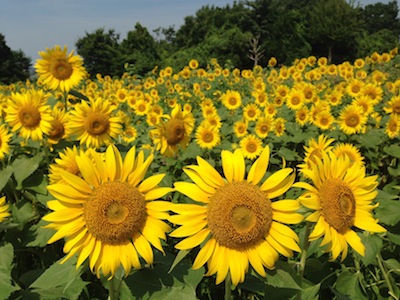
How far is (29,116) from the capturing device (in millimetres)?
2805

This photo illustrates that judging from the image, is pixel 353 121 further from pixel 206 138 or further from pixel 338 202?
pixel 338 202

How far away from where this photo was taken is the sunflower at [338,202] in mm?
1478

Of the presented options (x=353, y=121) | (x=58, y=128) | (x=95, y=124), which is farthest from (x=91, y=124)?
(x=353, y=121)

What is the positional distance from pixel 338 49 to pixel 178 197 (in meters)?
30.6

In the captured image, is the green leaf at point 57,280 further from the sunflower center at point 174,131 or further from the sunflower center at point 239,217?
the sunflower center at point 174,131

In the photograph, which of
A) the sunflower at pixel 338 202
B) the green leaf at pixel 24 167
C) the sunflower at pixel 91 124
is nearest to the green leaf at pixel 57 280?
the sunflower at pixel 338 202

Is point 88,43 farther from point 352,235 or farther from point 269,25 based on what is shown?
point 352,235

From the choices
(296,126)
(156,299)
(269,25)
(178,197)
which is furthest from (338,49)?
(156,299)

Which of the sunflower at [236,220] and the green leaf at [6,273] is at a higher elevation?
the sunflower at [236,220]

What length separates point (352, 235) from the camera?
1544mm

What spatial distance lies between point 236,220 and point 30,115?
2.03m

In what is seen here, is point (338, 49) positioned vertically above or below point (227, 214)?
above

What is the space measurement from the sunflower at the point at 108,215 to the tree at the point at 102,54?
23.5 meters

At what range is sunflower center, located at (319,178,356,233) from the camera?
4.88 feet
